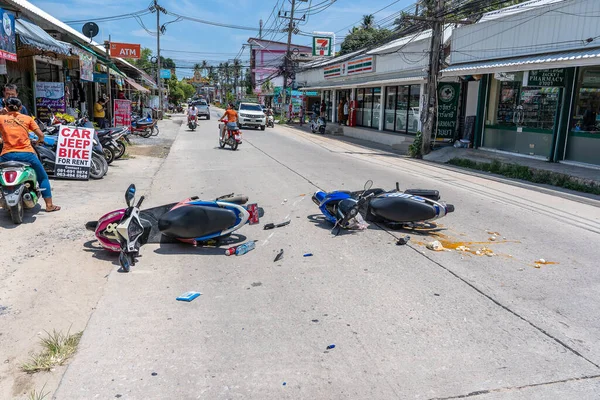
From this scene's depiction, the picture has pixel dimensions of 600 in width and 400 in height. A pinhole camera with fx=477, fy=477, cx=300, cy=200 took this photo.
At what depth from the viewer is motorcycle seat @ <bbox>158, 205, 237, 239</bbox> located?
19.1 feet

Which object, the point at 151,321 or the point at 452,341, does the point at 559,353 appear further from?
the point at 151,321

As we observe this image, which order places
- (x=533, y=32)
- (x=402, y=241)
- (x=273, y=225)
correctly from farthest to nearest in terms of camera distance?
(x=533, y=32) → (x=273, y=225) → (x=402, y=241)

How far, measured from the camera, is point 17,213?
6738 mm

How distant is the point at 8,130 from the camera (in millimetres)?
6906

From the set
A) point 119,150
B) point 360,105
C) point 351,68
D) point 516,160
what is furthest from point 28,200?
point 360,105

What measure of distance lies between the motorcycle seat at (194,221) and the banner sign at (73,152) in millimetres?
5988

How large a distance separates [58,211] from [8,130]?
1.54 metres

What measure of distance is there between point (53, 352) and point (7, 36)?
954 centimetres

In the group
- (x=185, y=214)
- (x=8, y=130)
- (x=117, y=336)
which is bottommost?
(x=117, y=336)

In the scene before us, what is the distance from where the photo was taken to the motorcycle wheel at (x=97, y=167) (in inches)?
445

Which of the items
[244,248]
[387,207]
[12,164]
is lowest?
[244,248]

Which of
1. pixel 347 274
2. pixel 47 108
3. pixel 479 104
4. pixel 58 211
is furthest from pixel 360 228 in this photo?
pixel 479 104

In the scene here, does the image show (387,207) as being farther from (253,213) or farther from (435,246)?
(253,213)

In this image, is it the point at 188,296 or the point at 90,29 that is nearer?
the point at 188,296
